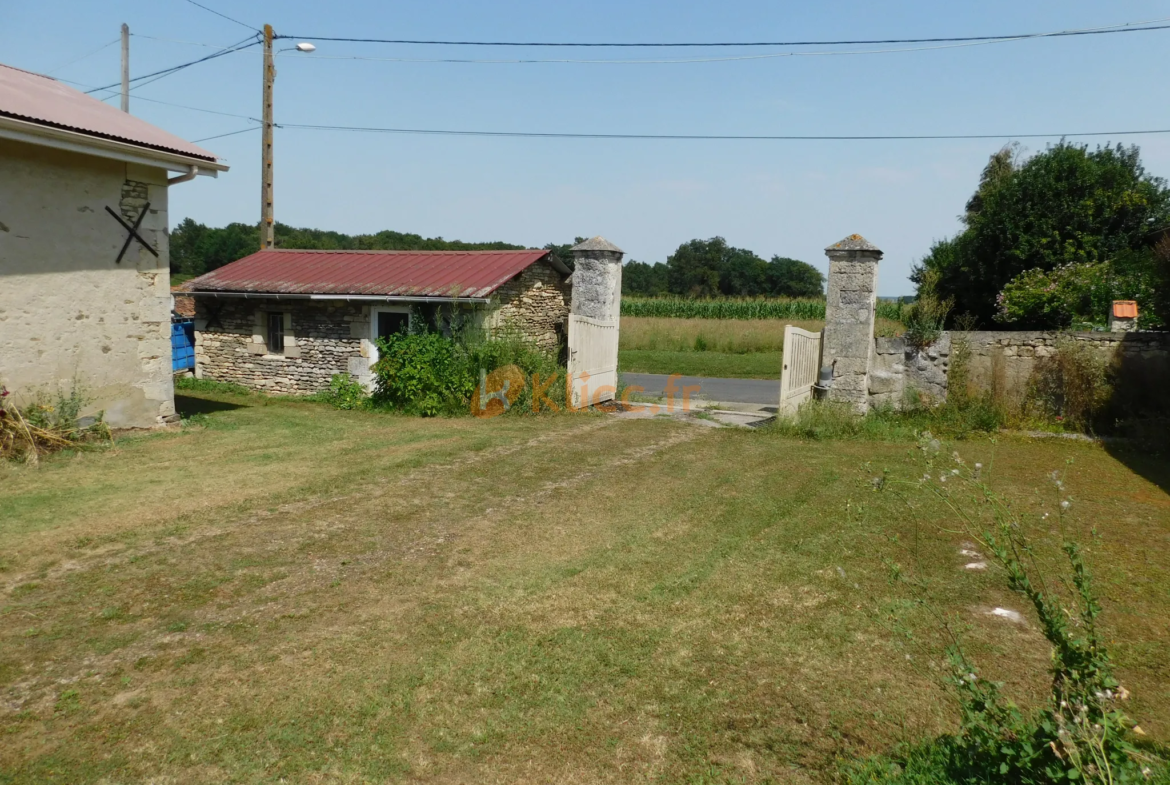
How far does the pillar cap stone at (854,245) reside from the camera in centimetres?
1110

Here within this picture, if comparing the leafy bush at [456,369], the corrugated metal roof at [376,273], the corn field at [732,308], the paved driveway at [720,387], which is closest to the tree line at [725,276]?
the corn field at [732,308]

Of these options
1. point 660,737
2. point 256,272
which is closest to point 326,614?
point 660,737

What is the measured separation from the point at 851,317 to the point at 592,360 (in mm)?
4265

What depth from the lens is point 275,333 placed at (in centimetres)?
1586

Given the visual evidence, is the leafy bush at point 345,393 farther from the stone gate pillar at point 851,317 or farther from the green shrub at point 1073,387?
the green shrub at point 1073,387

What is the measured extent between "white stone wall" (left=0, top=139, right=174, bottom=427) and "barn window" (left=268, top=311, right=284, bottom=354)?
16.9 feet

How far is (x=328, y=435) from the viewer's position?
10586 millimetres

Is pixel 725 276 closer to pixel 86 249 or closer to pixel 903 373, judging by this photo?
pixel 903 373

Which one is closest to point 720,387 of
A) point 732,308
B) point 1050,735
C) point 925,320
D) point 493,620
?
point 925,320

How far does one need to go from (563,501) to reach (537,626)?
9.30ft

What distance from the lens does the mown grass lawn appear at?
3361 millimetres

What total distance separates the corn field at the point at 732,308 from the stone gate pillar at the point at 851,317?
19.3 m

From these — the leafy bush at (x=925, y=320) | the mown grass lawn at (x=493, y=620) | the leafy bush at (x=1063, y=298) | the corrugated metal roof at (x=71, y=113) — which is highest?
the corrugated metal roof at (x=71, y=113)

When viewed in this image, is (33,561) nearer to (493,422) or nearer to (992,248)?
(493,422)
